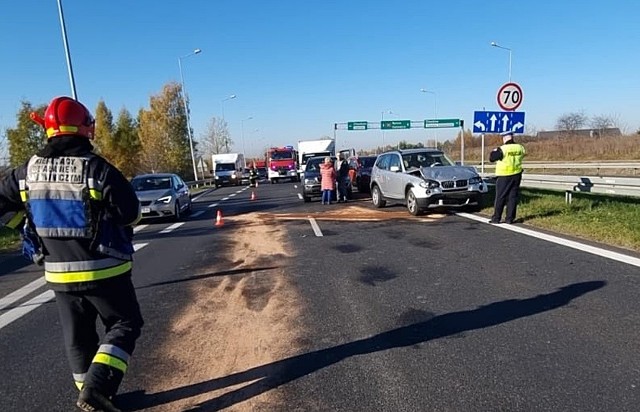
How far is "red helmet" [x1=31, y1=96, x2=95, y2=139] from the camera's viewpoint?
116 inches

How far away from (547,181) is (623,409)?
37.0 feet

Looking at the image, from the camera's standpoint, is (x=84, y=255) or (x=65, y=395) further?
(x=65, y=395)

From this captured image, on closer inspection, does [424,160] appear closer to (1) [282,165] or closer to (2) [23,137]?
(1) [282,165]

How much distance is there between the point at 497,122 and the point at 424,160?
2282 mm

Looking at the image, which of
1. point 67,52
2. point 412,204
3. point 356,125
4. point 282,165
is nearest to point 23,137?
point 282,165

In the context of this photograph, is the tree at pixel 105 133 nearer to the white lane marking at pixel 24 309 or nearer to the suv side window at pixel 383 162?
the suv side window at pixel 383 162

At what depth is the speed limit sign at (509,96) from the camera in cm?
1218

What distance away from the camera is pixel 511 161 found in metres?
10.0

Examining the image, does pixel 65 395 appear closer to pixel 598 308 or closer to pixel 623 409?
pixel 623 409

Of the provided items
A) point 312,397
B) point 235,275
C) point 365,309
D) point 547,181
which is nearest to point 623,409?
point 312,397

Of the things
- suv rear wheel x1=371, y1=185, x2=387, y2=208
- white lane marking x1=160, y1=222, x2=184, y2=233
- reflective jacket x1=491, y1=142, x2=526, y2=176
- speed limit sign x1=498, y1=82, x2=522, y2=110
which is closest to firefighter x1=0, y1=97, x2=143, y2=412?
reflective jacket x1=491, y1=142, x2=526, y2=176

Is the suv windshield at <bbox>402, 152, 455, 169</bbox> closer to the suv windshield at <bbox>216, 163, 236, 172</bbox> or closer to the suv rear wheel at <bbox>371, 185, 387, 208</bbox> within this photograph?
the suv rear wheel at <bbox>371, 185, 387, 208</bbox>

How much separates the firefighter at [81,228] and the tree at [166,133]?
174ft

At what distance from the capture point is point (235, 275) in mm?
6977
